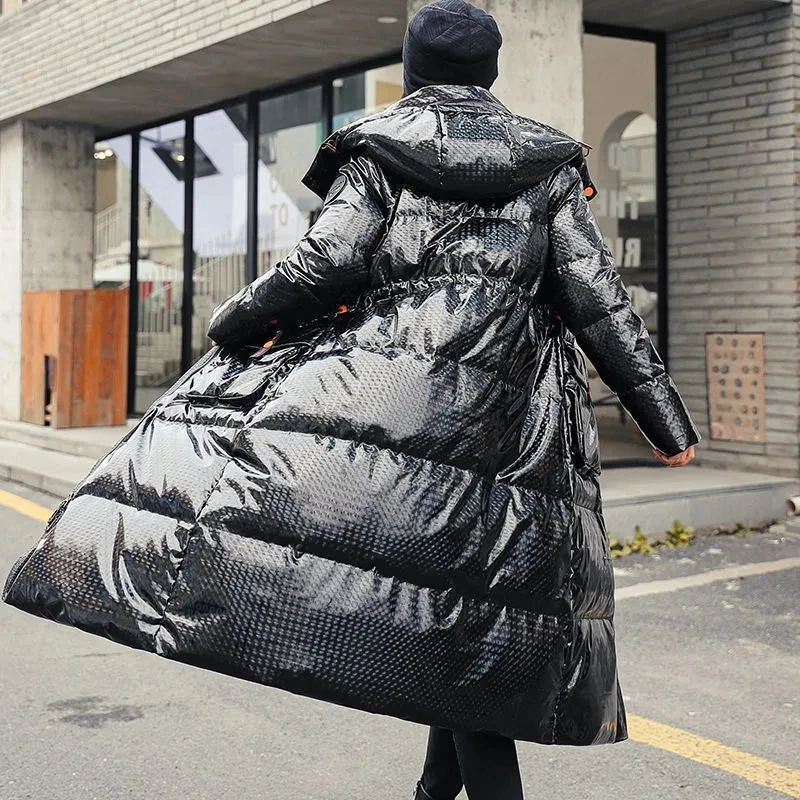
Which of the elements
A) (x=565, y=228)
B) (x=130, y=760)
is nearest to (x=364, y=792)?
(x=130, y=760)

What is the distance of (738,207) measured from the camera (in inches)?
333

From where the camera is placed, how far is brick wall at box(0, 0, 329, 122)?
8.95 m

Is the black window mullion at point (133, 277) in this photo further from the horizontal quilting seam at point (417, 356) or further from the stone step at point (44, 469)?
the horizontal quilting seam at point (417, 356)

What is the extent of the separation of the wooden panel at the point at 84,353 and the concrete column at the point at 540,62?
5674 mm

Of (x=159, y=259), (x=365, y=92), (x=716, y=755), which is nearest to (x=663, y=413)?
(x=716, y=755)

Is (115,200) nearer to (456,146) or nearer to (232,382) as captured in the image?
(232,382)

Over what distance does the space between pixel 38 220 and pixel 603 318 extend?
36.7 ft

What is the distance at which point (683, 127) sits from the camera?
8.84m

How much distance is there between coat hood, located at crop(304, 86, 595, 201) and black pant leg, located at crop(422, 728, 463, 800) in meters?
1.25

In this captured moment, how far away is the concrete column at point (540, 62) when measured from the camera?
7.06 m

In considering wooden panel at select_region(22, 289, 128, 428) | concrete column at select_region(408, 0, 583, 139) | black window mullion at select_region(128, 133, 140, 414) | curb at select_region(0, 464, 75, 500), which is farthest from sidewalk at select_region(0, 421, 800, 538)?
black window mullion at select_region(128, 133, 140, 414)

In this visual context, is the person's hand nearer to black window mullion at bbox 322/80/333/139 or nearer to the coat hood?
the coat hood

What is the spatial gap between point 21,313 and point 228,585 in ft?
35.5

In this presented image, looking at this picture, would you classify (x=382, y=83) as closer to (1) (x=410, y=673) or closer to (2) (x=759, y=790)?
(2) (x=759, y=790)
